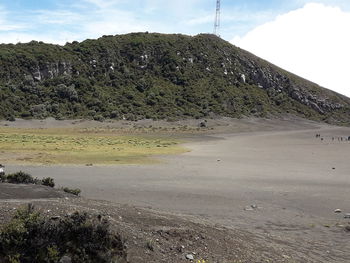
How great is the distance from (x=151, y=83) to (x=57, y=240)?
103 m

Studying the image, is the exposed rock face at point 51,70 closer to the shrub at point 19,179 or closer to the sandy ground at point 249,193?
the sandy ground at point 249,193

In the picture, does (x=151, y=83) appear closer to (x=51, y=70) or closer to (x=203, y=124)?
(x=51, y=70)

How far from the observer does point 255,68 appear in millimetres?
129875

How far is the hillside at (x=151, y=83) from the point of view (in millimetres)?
91506

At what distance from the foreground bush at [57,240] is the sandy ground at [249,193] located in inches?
212

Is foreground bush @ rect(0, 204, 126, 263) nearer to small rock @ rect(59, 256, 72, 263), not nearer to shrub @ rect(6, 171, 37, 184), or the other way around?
small rock @ rect(59, 256, 72, 263)

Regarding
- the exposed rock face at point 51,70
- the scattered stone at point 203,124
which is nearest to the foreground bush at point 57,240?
the scattered stone at point 203,124

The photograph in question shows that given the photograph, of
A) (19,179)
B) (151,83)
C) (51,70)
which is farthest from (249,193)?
Answer: (151,83)

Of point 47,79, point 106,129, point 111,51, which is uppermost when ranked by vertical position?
point 111,51

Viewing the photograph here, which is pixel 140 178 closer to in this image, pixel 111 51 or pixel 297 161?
pixel 297 161

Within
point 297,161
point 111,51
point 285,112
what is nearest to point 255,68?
point 285,112

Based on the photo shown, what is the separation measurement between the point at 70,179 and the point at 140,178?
3.78 m

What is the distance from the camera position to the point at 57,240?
27.9 ft

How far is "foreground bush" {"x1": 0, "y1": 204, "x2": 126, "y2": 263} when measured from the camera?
8133 mm
